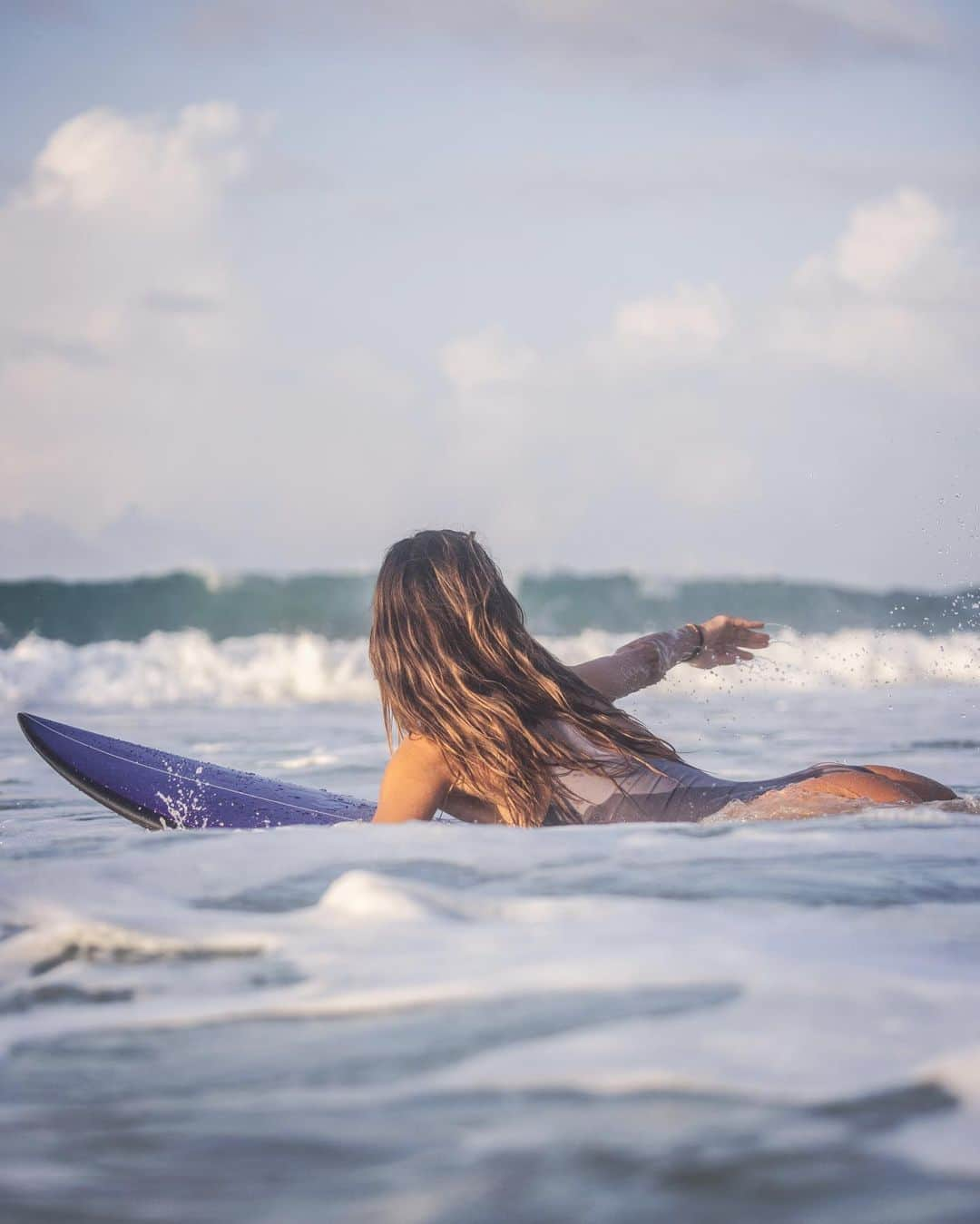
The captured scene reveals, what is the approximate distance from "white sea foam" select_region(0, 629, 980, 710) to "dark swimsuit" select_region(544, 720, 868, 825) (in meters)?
7.65

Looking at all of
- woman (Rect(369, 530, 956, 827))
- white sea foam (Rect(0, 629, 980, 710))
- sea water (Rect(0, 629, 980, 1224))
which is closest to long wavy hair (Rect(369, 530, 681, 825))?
woman (Rect(369, 530, 956, 827))

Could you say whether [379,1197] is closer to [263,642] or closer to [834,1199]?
[834,1199]

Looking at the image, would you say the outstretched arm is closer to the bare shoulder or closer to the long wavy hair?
the long wavy hair

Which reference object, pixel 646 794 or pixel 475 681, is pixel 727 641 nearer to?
pixel 646 794

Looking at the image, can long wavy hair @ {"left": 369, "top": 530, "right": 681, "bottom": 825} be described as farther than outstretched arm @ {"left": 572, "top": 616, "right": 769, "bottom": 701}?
No

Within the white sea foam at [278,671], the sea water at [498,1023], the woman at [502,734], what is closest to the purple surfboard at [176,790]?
the sea water at [498,1023]

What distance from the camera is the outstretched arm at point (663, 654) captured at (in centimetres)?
324

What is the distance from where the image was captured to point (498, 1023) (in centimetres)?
158

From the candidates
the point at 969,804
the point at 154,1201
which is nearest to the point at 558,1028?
the point at 154,1201

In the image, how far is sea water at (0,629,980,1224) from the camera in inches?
47.6

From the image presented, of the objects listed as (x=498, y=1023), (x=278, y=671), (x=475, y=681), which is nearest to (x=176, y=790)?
(x=475, y=681)

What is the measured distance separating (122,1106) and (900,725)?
664 cm

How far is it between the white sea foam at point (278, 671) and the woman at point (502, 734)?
7.66 metres

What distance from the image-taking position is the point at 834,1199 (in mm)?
1157
